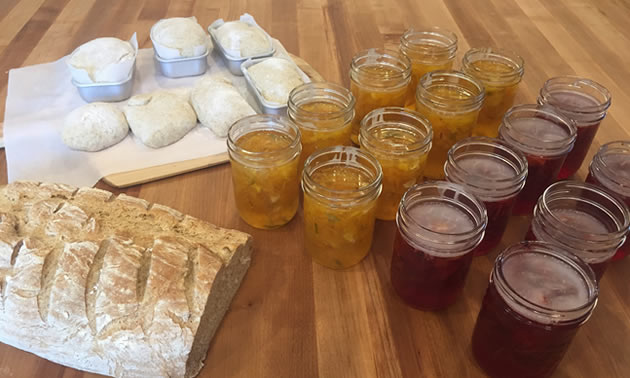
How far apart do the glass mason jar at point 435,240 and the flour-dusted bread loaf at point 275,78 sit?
0.82m

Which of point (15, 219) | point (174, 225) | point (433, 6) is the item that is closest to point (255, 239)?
point (174, 225)

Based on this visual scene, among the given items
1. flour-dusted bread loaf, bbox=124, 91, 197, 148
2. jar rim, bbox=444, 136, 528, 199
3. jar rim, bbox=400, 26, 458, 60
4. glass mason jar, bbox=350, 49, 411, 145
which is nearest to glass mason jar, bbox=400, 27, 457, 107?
jar rim, bbox=400, 26, 458, 60

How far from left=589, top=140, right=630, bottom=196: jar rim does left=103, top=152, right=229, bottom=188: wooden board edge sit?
1.22 m

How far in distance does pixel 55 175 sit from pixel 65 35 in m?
1.19

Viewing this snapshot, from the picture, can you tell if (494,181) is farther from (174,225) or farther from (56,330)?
(56,330)

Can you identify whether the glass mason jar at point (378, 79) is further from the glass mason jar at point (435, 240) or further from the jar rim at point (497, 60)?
the glass mason jar at point (435, 240)

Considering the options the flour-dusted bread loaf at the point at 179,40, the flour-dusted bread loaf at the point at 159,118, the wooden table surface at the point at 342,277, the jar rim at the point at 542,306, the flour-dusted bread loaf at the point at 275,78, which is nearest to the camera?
the jar rim at the point at 542,306

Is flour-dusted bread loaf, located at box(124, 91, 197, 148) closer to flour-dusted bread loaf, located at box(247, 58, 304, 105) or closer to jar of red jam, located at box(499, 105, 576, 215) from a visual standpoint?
flour-dusted bread loaf, located at box(247, 58, 304, 105)

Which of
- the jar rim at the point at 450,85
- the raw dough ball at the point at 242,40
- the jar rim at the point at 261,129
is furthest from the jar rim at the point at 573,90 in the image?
the raw dough ball at the point at 242,40

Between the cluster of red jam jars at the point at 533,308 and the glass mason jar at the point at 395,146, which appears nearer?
the cluster of red jam jars at the point at 533,308

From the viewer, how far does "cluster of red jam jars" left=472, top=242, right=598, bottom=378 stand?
3.06 feet

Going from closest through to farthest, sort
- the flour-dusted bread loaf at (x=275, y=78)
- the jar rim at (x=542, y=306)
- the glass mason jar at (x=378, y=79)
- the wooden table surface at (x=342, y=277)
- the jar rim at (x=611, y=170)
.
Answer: the jar rim at (x=542, y=306) → the wooden table surface at (x=342, y=277) → the jar rim at (x=611, y=170) → the glass mason jar at (x=378, y=79) → the flour-dusted bread loaf at (x=275, y=78)

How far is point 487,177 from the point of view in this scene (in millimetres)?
1296

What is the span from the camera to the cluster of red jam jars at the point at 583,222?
1104mm
